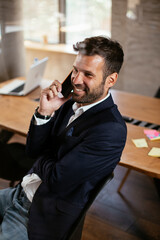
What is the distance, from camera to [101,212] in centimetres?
259

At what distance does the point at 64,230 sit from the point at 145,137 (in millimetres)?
Result: 989

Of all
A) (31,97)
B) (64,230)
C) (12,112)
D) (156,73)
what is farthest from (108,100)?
(156,73)

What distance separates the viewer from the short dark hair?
4.95 ft

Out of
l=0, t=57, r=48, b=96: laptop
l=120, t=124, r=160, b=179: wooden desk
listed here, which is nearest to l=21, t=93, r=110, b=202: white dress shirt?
l=120, t=124, r=160, b=179: wooden desk

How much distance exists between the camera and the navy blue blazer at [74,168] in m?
1.42

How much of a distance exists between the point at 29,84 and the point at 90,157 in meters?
1.72

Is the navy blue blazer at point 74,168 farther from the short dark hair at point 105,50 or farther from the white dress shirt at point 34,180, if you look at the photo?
the short dark hair at point 105,50

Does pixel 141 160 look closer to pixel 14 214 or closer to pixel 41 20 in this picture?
pixel 14 214

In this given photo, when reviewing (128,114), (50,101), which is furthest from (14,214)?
(128,114)

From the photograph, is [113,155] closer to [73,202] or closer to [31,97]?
[73,202]

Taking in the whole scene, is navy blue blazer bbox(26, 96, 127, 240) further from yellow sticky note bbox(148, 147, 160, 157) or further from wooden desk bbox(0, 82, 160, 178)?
yellow sticky note bbox(148, 147, 160, 157)

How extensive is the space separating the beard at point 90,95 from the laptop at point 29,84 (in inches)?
53.5

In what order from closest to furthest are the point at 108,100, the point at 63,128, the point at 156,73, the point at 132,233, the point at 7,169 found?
the point at 108,100
the point at 63,128
the point at 7,169
the point at 132,233
the point at 156,73

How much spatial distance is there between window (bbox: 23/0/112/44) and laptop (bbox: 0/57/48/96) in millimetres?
1845
